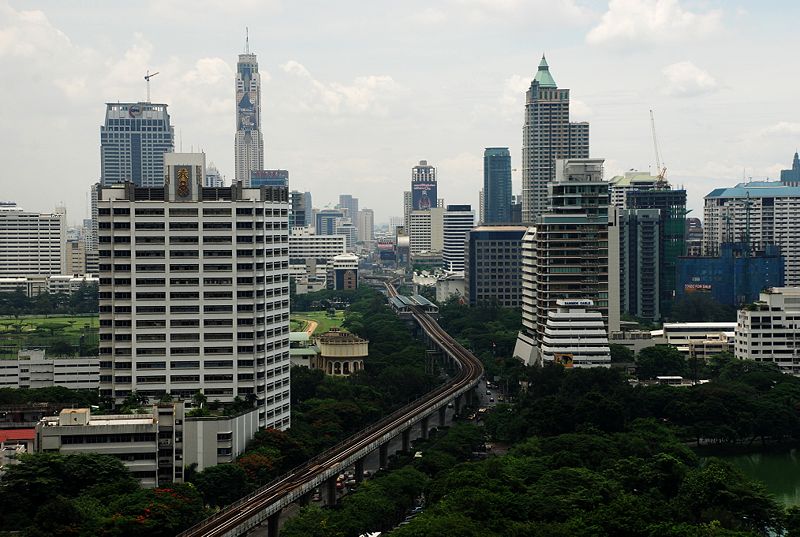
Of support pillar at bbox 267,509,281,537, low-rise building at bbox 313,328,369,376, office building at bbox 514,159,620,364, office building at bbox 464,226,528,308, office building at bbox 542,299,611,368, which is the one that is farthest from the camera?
office building at bbox 464,226,528,308

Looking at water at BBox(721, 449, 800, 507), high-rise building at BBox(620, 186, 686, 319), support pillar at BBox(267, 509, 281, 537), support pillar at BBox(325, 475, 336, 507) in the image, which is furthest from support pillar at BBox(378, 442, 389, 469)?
high-rise building at BBox(620, 186, 686, 319)

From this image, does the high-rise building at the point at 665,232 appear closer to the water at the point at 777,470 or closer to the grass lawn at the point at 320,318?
the grass lawn at the point at 320,318

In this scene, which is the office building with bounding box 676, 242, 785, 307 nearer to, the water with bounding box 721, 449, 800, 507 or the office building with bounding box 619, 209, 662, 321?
the office building with bounding box 619, 209, 662, 321

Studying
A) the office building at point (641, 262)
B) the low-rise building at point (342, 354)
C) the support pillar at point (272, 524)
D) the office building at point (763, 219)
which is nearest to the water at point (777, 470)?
the support pillar at point (272, 524)

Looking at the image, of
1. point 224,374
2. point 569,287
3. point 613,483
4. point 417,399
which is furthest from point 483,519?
point 569,287

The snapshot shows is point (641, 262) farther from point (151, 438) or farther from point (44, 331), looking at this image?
point (151, 438)

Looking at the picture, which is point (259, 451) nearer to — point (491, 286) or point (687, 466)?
point (687, 466)

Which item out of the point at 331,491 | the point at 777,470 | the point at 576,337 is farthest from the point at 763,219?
the point at 331,491
